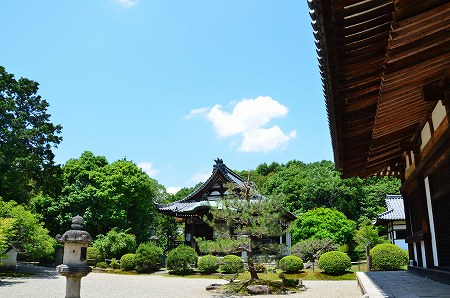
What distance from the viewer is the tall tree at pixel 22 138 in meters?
21.8

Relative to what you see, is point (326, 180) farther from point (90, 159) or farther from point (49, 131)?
point (49, 131)

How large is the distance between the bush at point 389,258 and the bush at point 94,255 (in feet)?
56.1

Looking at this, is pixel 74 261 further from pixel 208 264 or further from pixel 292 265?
pixel 208 264

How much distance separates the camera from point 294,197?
38906 millimetres

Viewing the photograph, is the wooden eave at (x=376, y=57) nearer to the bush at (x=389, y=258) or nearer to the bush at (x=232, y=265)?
the bush at (x=232, y=265)

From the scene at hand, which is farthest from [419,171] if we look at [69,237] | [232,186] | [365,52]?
[232,186]

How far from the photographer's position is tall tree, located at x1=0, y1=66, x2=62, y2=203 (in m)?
21.8

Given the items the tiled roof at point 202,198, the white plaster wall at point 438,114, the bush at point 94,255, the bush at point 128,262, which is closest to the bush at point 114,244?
the bush at point 94,255

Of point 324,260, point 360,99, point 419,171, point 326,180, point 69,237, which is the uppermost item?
point 326,180

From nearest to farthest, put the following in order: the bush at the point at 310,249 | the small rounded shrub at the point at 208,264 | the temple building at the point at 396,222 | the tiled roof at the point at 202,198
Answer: the small rounded shrub at the point at 208,264
the bush at the point at 310,249
the temple building at the point at 396,222
the tiled roof at the point at 202,198

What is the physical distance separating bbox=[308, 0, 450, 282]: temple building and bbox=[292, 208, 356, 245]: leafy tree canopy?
1777 cm

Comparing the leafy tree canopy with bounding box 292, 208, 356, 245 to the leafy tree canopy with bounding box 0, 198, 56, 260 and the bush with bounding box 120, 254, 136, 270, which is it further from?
the leafy tree canopy with bounding box 0, 198, 56, 260

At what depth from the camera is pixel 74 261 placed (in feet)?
24.7

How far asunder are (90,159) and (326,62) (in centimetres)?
2915
